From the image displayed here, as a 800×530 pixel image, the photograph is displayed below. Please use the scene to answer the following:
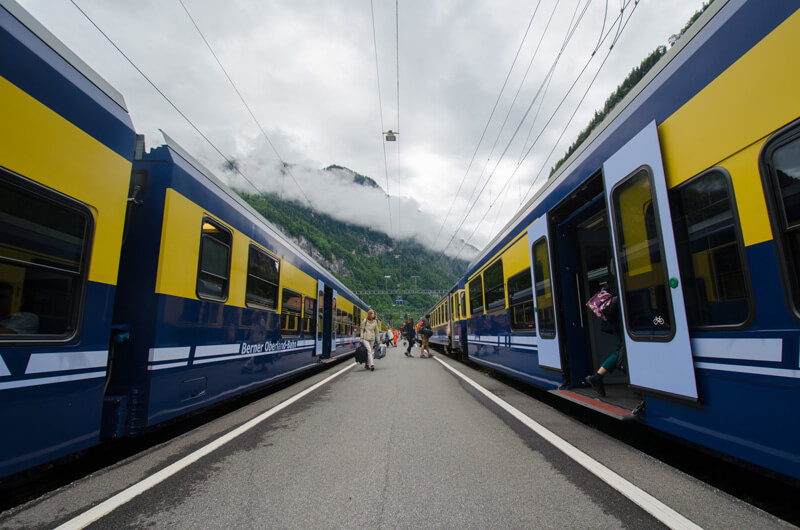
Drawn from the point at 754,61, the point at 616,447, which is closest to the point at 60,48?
the point at 754,61

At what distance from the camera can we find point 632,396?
14.9 ft

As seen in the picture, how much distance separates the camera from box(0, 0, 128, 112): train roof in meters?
2.38

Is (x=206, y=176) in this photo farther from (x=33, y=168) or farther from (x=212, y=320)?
(x=33, y=168)

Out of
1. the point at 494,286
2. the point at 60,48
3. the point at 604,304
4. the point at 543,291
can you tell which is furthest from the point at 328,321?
the point at 60,48

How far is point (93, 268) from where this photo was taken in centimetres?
284

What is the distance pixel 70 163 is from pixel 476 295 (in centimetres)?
921

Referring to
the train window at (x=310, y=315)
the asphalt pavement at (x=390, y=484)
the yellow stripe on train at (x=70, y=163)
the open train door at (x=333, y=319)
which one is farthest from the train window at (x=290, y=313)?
the yellow stripe on train at (x=70, y=163)

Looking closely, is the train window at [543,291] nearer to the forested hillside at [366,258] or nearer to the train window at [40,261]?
the train window at [40,261]

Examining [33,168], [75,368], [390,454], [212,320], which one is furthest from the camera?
[212,320]

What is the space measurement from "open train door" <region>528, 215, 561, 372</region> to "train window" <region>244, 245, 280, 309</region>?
4389 millimetres

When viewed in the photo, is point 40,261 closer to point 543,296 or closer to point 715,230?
point 715,230

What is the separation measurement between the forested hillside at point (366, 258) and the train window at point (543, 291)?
5961cm

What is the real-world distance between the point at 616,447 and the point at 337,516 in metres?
2.74

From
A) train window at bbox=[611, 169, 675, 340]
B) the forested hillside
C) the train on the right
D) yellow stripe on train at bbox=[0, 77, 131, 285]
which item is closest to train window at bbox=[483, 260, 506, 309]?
the train on the right
